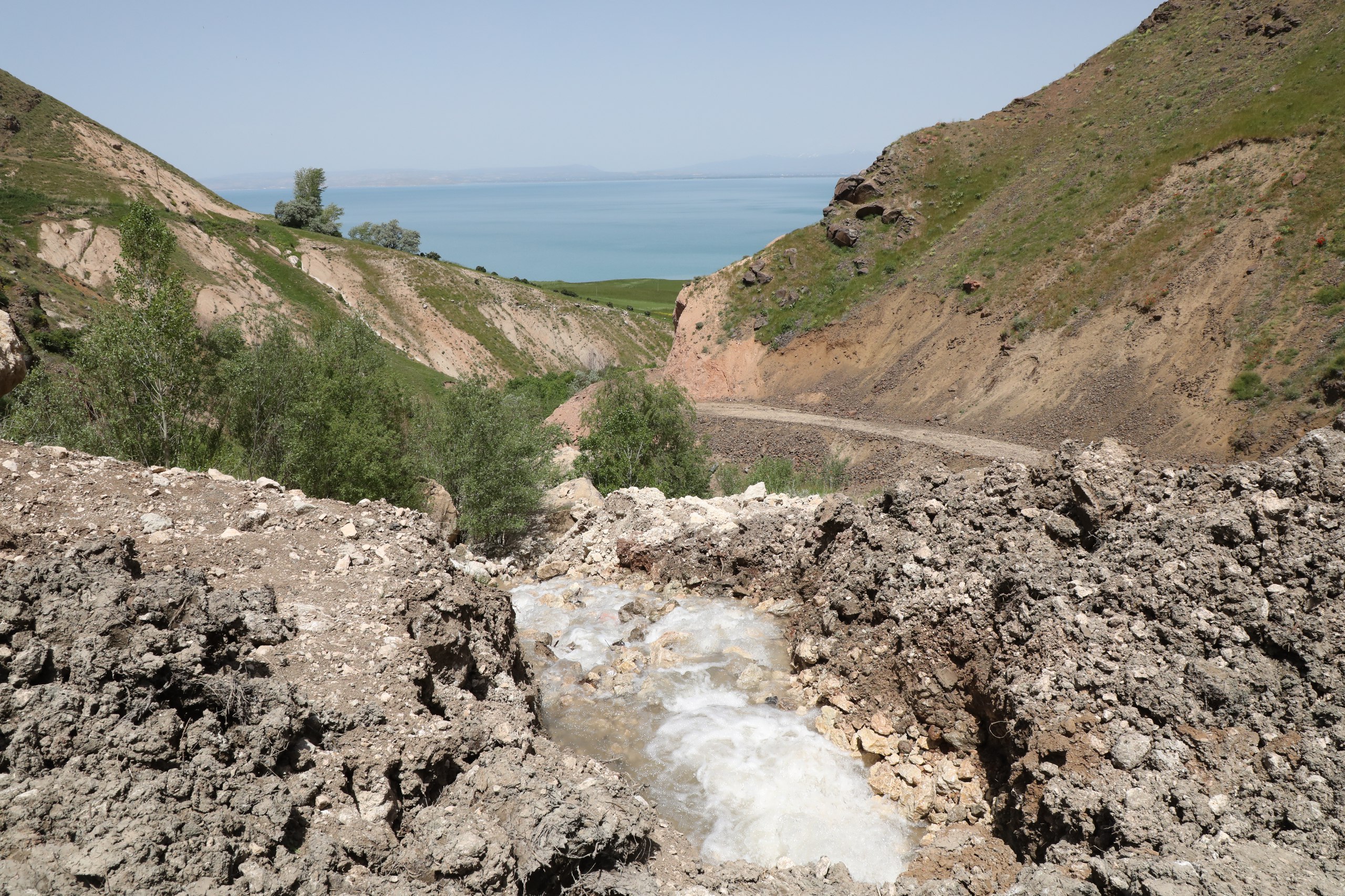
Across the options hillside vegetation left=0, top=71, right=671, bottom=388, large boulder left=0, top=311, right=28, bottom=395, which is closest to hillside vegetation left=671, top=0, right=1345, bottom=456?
hillside vegetation left=0, top=71, right=671, bottom=388

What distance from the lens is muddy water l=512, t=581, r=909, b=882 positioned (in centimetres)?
1169

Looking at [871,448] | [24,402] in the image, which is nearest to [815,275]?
[871,448]

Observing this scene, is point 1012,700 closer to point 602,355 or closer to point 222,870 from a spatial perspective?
point 222,870

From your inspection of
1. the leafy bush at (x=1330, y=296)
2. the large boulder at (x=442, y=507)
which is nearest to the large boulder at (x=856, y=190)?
the leafy bush at (x=1330, y=296)

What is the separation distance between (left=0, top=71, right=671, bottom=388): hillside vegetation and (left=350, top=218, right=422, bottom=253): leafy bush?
23.9m

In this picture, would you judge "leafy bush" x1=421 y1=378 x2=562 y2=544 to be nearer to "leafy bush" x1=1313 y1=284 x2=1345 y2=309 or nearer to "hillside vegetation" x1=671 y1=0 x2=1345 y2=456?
"hillside vegetation" x1=671 y1=0 x2=1345 y2=456

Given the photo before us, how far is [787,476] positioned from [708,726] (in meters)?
21.0

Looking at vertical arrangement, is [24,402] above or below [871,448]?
above

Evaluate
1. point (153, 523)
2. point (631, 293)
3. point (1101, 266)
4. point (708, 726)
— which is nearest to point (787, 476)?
point (708, 726)

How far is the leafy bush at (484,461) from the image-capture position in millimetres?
24016

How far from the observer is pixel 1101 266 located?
132 ft

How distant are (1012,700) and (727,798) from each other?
4896 millimetres

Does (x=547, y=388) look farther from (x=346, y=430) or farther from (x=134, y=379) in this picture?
(x=134, y=379)

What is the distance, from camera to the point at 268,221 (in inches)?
3265
